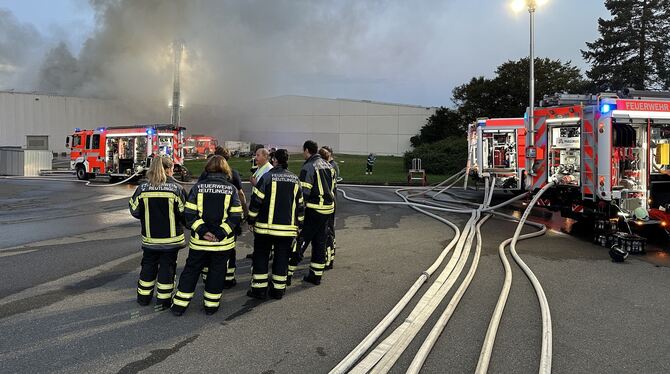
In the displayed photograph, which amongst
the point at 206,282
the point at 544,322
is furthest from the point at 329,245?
the point at 544,322

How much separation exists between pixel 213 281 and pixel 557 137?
7.92 metres

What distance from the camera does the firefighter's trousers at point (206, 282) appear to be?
4.31 m

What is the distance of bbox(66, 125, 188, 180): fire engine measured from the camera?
21078mm

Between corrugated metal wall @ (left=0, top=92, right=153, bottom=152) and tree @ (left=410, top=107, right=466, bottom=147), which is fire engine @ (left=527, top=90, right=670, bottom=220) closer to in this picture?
tree @ (left=410, top=107, right=466, bottom=147)

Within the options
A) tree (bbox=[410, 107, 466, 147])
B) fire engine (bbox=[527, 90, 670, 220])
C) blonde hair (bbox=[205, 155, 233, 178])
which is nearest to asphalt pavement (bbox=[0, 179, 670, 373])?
fire engine (bbox=[527, 90, 670, 220])

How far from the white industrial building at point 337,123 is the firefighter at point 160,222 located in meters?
54.6

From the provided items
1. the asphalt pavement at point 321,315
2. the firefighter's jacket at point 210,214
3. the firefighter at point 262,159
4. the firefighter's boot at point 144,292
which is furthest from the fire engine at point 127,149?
the firefighter's jacket at point 210,214

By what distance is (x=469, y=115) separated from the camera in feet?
126

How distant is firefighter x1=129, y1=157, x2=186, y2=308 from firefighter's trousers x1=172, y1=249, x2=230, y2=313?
21 cm

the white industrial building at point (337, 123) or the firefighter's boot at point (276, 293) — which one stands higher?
the white industrial building at point (337, 123)

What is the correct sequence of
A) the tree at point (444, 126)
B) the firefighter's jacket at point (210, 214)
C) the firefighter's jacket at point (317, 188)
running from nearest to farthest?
the firefighter's jacket at point (210, 214) < the firefighter's jacket at point (317, 188) < the tree at point (444, 126)

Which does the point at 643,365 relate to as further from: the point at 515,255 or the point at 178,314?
the point at 178,314

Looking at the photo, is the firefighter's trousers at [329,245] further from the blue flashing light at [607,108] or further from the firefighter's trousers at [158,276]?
the blue flashing light at [607,108]

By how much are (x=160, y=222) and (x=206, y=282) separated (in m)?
0.70
